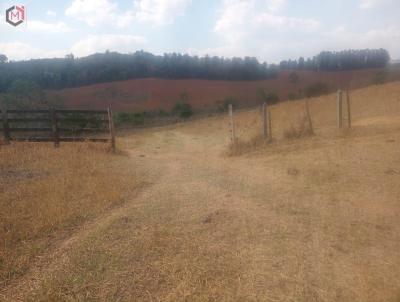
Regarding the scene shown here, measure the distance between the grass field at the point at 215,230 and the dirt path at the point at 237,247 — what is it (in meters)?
0.01

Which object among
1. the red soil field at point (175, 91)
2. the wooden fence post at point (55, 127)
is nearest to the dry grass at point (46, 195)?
the wooden fence post at point (55, 127)

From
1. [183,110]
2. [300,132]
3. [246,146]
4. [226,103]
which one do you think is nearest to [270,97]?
[226,103]

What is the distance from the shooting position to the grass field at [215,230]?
369cm

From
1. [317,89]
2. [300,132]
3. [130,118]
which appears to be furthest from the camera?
[317,89]

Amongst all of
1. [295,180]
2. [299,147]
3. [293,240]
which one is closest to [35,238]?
[293,240]

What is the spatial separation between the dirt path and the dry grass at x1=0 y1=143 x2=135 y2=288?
304mm

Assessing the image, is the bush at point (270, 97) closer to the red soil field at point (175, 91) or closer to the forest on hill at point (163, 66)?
the red soil field at point (175, 91)

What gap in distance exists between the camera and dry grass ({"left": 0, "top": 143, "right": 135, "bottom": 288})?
4.70 metres

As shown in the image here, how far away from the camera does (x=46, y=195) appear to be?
6555 millimetres

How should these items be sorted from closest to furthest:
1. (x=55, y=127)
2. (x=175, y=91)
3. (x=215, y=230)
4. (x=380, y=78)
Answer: (x=215, y=230) < (x=55, y=127) < (x=380, y=78) < (x=175, y=91)

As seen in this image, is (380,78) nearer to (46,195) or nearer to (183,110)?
(183,110)

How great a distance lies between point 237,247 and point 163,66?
226ft

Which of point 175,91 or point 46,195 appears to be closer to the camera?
point 46,195

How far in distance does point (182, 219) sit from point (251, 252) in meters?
1.46
